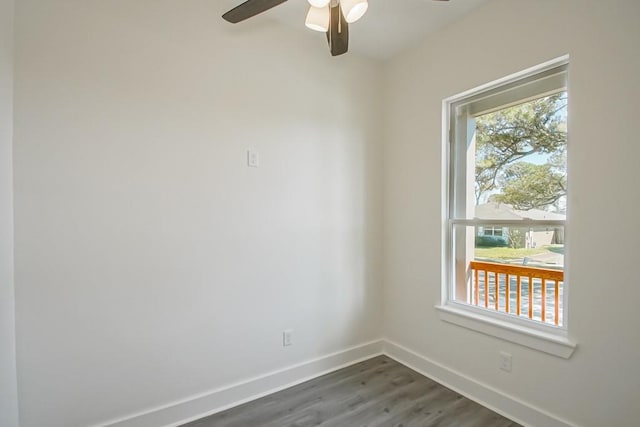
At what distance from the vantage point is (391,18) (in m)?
2.29

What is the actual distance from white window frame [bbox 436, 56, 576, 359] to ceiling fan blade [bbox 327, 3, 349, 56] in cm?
115

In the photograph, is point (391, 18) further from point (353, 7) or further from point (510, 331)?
point (510, 331)

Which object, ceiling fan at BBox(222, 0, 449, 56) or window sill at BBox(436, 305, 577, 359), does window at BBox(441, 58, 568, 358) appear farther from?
ceiling fan at BBox(222, 0, 449, 56)

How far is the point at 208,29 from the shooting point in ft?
6.77

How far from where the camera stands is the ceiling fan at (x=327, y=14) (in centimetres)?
141

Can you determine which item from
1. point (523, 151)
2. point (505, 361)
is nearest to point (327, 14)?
point (523, 151)

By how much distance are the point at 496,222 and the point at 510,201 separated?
17cm

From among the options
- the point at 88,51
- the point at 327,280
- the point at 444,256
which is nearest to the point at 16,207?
the point at 88,51

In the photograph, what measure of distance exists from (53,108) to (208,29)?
1021mm

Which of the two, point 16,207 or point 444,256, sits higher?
point 16,207

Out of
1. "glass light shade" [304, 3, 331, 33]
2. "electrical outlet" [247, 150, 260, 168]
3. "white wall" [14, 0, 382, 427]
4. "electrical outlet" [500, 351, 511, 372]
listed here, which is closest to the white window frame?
"electrical outlet" [500, 351, 511, 372]

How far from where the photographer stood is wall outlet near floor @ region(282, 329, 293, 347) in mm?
2385

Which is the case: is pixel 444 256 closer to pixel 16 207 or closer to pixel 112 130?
pixel 112 130

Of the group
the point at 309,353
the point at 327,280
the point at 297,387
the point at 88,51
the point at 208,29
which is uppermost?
the point at 208,29
